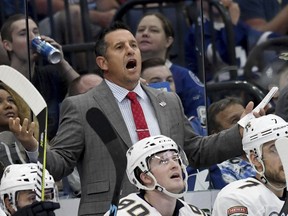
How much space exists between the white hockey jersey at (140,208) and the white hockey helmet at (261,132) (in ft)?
1.56

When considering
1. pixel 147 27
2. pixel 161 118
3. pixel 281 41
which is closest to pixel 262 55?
pixel 281 41

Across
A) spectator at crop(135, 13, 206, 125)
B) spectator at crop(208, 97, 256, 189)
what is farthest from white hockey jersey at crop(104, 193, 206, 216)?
spectator at crop(135, 13, 206, 125)

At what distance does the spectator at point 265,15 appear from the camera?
9.95 meters

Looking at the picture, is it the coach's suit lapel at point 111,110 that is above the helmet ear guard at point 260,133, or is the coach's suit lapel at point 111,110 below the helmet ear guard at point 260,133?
above

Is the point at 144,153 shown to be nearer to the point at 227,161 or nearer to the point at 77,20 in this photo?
the point at 227,161

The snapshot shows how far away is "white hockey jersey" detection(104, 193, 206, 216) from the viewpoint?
7957 millimetres

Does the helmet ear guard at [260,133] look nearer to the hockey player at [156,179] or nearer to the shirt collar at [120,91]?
the hockey player at [156,179]

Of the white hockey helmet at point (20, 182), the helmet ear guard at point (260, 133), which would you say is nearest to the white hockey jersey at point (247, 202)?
the helmet ear guard at point (260, 133)

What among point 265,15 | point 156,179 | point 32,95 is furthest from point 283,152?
point 265,15

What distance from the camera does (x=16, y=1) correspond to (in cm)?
956

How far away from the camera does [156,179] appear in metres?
8.05

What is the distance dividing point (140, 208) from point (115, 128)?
626mm

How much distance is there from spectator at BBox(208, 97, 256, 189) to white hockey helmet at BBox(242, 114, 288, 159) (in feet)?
3.08

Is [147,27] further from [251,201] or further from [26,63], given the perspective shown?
[251,201]
